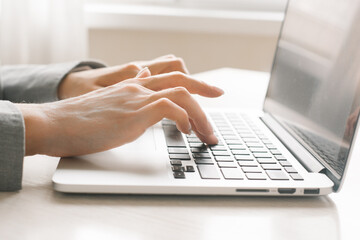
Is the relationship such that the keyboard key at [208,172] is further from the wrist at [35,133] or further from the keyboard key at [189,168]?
the wrist at [35,133]

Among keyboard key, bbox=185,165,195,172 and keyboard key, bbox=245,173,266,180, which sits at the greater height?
keyboard key, bbox=245,173,266,180

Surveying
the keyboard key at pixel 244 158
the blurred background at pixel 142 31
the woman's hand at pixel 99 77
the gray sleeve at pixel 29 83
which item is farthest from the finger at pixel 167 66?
the blurred background at pixel 142 31

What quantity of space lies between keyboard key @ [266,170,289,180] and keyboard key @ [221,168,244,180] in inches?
1.4

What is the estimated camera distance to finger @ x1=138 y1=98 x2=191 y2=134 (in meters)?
0.62

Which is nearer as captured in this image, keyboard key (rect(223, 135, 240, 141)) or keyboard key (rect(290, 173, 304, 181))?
keyboard key (rect(290, 173, 304, 181))

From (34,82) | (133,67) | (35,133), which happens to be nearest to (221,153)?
(35,133)

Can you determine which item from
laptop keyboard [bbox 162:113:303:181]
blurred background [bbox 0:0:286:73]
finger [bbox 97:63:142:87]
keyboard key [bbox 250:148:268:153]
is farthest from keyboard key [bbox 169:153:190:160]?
blurred background [bbox 0:0:286:73]

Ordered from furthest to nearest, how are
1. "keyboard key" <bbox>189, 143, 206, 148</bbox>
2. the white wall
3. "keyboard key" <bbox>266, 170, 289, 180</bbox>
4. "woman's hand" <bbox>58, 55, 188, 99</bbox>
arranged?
the white wall
"woman's hand" <bbox>58, 55, 188, 99</bbox>
"keyboard key" <bbox>189, 143, 206, 148</bbox>
"keyboard key" <bbox>266, 170, 289, 180</bbox>

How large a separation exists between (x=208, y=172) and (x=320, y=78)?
260 mm

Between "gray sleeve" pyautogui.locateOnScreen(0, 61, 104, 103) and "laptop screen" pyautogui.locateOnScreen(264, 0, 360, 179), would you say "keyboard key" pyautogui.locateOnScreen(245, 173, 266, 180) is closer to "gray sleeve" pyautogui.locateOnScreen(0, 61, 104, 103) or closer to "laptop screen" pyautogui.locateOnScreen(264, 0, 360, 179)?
"laptop screen" pyautogui.locateOnScreen(264, 0, 360, 179)

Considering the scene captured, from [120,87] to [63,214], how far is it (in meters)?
0.25

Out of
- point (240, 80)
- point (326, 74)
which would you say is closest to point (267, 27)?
point (240, 80)

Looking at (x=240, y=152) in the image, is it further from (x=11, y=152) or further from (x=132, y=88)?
(x=11, y=152)

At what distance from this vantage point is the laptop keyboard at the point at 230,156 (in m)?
0.57
